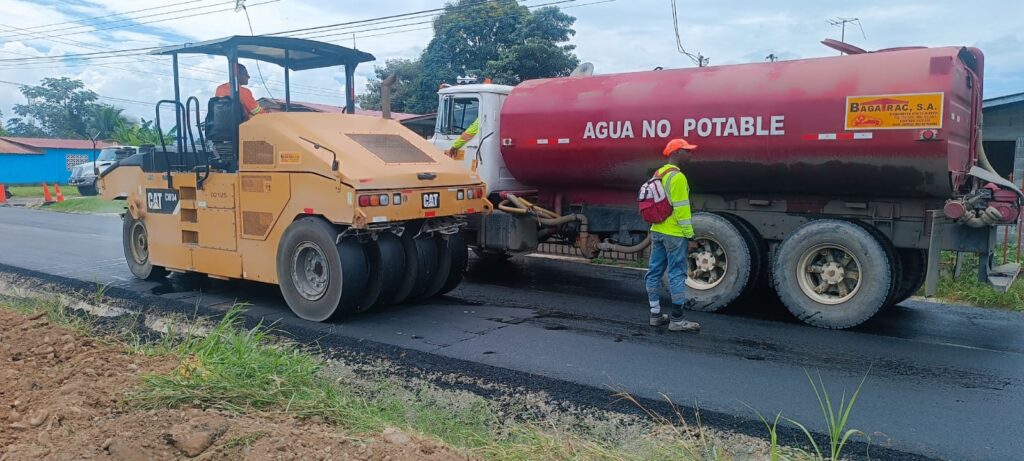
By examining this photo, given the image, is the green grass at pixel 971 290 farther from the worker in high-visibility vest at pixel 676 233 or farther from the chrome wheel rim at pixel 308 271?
the chrome wheel rim at pixel 308 271

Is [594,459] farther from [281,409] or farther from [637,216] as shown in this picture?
[637,216]

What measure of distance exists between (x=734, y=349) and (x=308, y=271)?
3.92 m

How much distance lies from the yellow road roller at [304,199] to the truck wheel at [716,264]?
2.31 meters

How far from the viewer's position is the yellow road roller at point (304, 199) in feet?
22.4

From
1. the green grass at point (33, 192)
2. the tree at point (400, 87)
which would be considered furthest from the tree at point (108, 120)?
the tree at point (400, 87)

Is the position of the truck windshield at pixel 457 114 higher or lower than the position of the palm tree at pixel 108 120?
lower

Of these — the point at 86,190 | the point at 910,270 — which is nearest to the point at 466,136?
the point at 910,270

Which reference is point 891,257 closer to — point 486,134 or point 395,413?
point 486,134

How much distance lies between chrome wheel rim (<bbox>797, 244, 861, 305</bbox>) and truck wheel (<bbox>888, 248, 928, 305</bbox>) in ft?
1.88

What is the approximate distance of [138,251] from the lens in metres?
9.15

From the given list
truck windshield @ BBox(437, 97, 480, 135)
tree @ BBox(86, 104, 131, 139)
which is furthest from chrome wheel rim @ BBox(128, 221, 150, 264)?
tree @ BBox(86, 104, 131, 139)

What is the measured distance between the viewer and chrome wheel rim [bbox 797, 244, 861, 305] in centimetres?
714

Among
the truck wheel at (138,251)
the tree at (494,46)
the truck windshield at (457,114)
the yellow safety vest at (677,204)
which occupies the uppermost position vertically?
the tree at (494,46)

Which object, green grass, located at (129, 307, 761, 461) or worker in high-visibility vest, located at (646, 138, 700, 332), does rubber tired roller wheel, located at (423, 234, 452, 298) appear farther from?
green grass, located at (129, 307, 761, 461)
